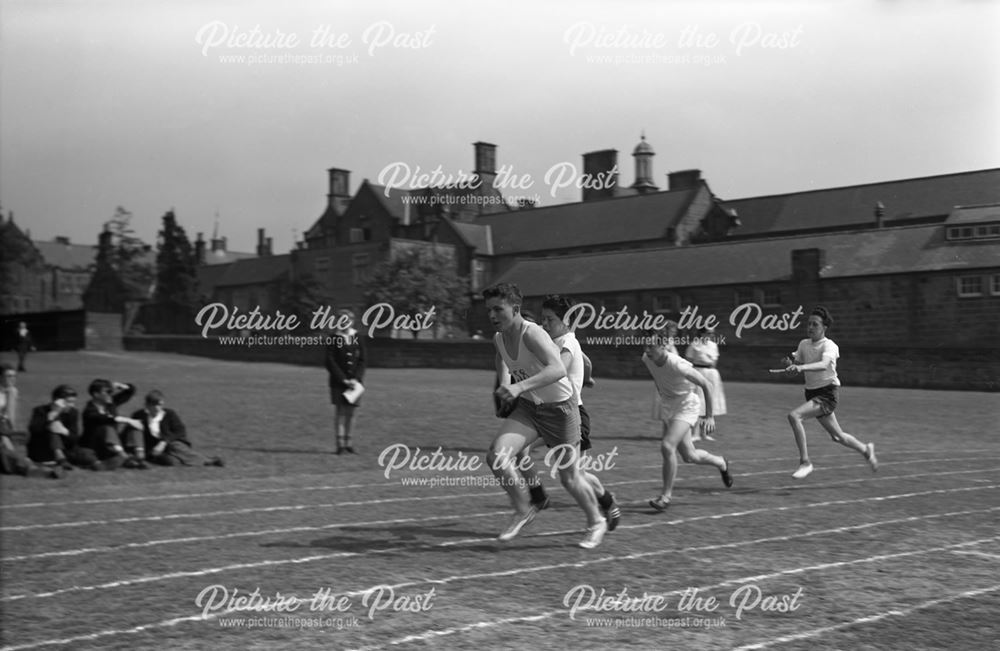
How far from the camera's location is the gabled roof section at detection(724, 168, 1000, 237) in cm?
7188

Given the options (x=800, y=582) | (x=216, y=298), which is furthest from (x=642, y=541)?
(x=216, y=298)

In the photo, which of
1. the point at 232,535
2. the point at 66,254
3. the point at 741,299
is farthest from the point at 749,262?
the point at 66,254

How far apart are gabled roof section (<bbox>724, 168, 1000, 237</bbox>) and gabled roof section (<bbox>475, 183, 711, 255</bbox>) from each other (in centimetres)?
565

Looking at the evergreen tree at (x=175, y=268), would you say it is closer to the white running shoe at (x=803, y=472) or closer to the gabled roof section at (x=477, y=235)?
the gabled roof section at (x=477, y=235)

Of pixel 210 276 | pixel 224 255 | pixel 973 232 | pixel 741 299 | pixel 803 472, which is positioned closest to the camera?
pixel 803 472

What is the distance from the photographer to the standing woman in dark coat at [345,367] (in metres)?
16.4

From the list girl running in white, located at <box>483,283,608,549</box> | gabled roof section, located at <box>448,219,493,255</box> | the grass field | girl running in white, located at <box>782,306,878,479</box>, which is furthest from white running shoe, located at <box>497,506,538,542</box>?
gabled roof section, located at <box>448,219,493,255</box>

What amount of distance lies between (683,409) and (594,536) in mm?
2792

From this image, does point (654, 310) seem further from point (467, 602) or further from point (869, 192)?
point (467, 602)

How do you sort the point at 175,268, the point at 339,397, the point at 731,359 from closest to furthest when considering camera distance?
the point at 339,397, the point at 731,359, the point at 175,268

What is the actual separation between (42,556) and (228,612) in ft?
8.82

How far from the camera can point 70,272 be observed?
426 ft

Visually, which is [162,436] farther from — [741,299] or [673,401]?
[741,299]

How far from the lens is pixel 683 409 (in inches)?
424
